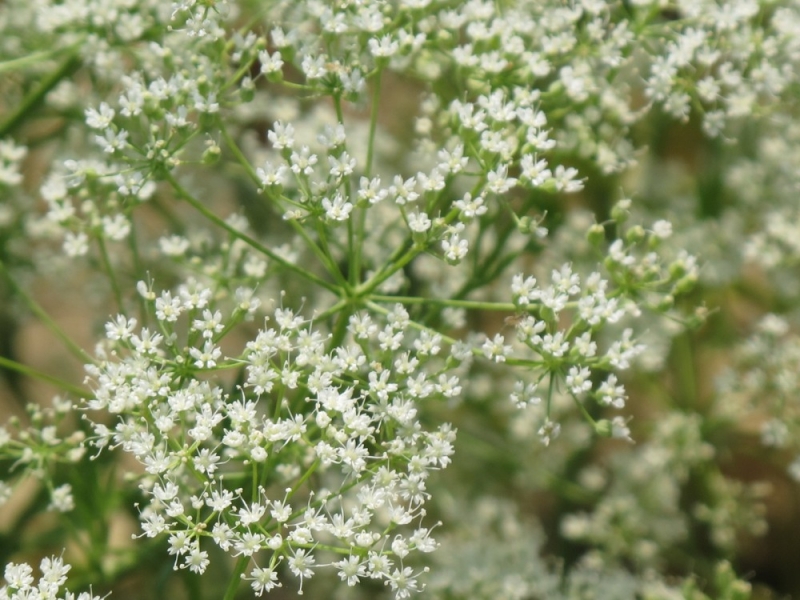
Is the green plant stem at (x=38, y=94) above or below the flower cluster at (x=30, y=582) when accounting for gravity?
above

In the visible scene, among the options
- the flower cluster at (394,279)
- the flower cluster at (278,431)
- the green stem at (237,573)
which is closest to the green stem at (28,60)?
the flower cluster at (394,279)

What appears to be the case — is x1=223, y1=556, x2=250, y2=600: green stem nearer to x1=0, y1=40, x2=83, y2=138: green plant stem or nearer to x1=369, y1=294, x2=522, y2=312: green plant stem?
x1=369, y1=294, x2=522, y2=312: green plant stem

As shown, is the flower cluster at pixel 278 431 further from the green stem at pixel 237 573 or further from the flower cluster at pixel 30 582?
the flower cluster at pixel 30 582

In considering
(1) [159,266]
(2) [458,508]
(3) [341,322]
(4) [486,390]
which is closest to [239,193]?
(1) [159,266]

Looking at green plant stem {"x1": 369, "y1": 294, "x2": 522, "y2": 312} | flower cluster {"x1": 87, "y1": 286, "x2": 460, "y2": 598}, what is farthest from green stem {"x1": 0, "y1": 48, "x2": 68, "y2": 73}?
green plant stem {"x1": 369, "y1": 294, "x2": 522, "y2": 312}

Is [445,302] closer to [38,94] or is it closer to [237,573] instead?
[237,573]

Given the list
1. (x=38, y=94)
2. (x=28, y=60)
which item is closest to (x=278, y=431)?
(x=28, y=60)

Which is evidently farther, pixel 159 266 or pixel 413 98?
pixel 413 98

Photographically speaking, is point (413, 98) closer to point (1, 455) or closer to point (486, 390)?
point (486, 390)
